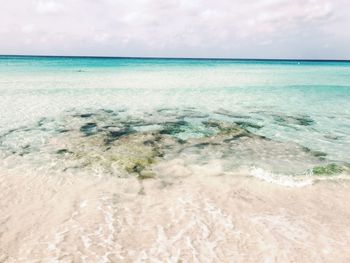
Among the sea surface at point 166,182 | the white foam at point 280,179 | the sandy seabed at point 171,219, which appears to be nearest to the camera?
the sandy seabed at point 171,219

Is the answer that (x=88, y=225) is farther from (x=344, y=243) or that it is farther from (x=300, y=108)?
(x=300, y=108)

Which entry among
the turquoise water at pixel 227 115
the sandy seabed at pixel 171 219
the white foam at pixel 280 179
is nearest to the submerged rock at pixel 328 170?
the turquoise water at pixel 227 115

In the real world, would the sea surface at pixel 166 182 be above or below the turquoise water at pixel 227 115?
above

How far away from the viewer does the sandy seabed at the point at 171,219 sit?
5746mm

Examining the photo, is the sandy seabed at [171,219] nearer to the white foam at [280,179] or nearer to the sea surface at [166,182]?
the sea surface at [166,182]

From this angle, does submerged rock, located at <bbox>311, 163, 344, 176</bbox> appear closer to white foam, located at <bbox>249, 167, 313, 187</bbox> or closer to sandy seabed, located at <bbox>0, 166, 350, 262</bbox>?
sandy seabed, located at <bbox>0, 166, 350, 262</bbox>

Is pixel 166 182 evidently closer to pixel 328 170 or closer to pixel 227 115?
pixel 328 170

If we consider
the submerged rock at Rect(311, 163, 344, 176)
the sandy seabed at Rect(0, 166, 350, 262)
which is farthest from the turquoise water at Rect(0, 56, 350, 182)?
the sandy seabed at Rect(0, 166, 350, 262)

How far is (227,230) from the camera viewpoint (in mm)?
6508

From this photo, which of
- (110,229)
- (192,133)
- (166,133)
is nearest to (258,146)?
(192,133)

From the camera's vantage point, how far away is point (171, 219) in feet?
22.6

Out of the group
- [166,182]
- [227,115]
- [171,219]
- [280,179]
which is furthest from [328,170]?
[227,115]

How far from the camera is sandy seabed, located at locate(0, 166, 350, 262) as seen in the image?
5746 millimetres

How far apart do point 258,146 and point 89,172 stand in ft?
20.5
